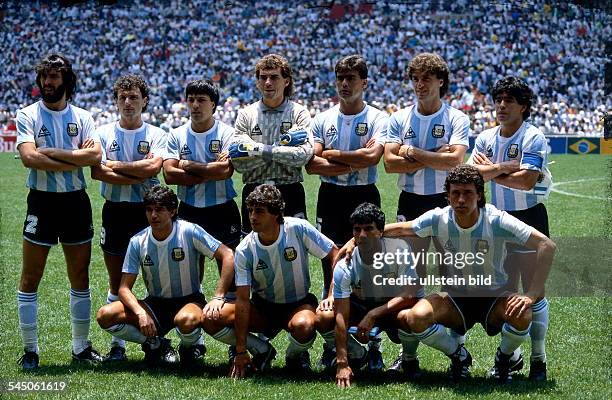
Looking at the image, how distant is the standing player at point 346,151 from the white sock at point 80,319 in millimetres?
1914

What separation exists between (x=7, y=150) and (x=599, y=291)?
2704cm

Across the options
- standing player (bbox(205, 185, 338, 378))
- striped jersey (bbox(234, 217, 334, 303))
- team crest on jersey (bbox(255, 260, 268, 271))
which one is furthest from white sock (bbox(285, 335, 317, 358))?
team crest on jersey (bbox(255, 260, 268, 271))

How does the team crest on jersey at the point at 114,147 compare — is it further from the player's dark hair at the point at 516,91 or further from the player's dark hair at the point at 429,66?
the player's dark hair at the point at 516,91

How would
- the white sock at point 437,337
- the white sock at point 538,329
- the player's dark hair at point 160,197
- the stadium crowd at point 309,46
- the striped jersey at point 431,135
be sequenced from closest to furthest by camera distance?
1. the white sock at point 437,337
2. the white sock at point 538,329
3. the player's dark hair at point 160,197
4. the striped jersey at point 431,135
5. the stadium crowd at point 309,46

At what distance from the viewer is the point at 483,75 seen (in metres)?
37.9

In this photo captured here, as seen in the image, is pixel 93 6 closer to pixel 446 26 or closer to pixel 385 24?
pixel 385 24

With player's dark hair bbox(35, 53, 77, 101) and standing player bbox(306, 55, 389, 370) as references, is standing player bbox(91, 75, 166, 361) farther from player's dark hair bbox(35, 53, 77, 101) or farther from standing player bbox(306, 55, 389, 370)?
standing player bbox(306, 55, 389, 370)

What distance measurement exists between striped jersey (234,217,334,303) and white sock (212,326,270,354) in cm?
35

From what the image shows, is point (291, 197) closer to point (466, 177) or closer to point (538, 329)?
point (466, 177)

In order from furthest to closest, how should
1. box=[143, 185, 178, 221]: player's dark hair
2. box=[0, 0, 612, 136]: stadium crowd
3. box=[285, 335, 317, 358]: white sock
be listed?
box=[0, 0, 612, 136]: stadium crowd, box=[143, 185, 178, 221]: player's dark hair, box=[285, 335, 317, 358]: white sock

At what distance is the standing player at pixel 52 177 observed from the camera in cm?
607

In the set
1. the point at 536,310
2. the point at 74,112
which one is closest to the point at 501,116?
the point at 536,310

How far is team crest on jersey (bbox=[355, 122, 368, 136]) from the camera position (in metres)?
6.50

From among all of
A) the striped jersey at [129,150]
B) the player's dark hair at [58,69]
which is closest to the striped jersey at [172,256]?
the striped jersey at [129,150]
